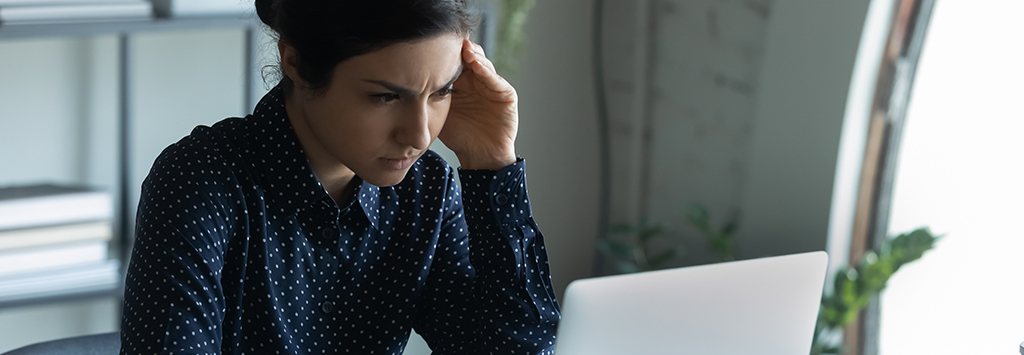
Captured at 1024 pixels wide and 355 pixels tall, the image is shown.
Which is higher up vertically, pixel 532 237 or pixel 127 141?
pixel 532 237

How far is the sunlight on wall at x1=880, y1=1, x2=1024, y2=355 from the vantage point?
6.40 feet

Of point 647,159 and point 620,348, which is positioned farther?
point 647,159

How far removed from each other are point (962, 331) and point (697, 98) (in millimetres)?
904

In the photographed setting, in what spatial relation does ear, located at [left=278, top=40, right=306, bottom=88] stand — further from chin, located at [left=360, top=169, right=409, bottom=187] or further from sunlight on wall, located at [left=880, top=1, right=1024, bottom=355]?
sunlight on wall, located at [left=880, top=1, right=1024, bottom=355]

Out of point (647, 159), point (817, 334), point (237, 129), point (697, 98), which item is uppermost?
point (237, 129)

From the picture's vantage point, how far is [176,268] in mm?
983

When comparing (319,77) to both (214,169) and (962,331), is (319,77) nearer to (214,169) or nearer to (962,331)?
(214,169)

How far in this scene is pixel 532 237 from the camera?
1.23m

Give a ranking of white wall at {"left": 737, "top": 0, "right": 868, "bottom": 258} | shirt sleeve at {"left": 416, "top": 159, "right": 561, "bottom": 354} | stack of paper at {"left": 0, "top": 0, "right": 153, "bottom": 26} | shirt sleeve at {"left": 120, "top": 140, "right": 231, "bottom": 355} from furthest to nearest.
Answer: white wall at {"left": 737, "top": 0, "right": 868, "bottom": 258}, stack of paper at {"left": 0, "top": 0, "right": 153, "bottom": 26}, shirt sleeve at {"left": 416, "top": 159, "right": 561, "bottom": 354}, shirt sleeve at {"left": 120, "top": 140, "right": 231, "bottom": 355}

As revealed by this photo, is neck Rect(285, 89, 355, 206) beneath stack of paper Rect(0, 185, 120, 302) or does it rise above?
above

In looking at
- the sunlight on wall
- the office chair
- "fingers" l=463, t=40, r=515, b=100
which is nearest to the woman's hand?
"fingers" l=463, t=40, r=515, b=100

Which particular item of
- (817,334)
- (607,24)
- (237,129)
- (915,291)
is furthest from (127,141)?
(915,291)

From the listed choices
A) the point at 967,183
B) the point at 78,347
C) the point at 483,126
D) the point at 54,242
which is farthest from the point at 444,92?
the point at 967,183

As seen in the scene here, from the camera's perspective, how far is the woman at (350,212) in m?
0.99
